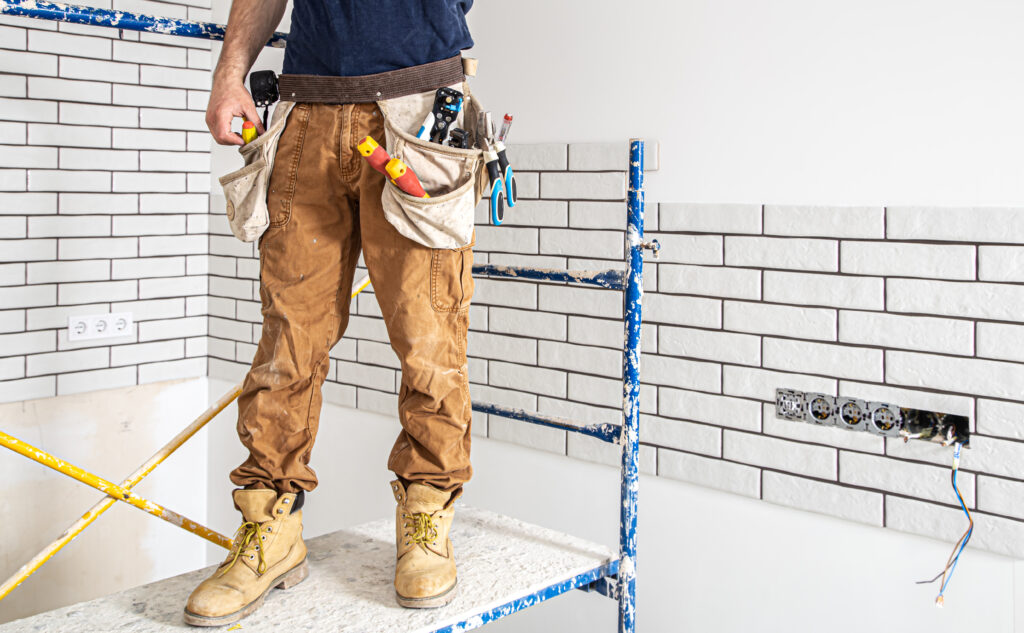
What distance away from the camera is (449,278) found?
163cm

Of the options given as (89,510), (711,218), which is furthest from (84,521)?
(711,218)

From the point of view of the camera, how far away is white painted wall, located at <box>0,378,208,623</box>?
302 centimetres

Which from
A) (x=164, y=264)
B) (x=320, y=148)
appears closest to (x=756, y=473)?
(x=320, y=148)

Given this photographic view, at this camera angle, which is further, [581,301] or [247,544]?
[581,301]

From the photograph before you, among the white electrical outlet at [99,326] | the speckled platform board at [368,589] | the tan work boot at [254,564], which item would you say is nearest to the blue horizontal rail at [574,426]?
the speckled platform board at [368,589]

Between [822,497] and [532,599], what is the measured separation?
755 millimetres

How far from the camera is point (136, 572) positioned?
337 cm

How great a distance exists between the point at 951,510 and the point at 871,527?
18cm

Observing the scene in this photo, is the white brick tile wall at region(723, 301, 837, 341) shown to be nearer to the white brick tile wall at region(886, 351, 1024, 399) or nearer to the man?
the white brick tile wall at region(886, 351, 1024, 399)

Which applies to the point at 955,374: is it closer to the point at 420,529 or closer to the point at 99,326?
the point at 420,529

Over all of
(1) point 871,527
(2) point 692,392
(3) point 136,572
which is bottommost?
(3) point 136,572

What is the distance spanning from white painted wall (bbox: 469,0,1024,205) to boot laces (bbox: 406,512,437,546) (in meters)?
1.04

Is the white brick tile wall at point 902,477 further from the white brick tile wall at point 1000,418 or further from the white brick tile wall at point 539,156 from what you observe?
the white brick tile wall at point 539,156

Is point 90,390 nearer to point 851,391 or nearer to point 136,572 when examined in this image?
point 136,572
